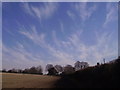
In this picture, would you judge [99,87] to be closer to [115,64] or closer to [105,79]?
[105,79]

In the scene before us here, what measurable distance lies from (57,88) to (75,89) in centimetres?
141

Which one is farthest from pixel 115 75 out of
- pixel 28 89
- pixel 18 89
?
pixel 18 89

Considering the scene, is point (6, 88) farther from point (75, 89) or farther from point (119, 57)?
point (119, 57)

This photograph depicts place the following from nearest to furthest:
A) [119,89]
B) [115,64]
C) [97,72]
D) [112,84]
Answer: [119,89]
[112,84]
[115,64]
[97,72]

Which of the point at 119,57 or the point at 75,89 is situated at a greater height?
the point at 119,57

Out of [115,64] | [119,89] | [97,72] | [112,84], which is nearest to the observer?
[119,89]

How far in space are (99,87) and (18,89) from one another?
670 cm

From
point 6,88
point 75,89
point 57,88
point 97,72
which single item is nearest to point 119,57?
point 97,72

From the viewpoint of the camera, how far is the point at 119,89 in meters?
13.4

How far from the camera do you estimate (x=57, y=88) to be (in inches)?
559

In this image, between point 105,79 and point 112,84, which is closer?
point 112,84

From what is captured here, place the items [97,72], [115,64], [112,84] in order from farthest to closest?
1. [97,72]
2. [115,64]
3. [112,84]

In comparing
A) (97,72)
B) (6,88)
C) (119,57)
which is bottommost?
(6,88)

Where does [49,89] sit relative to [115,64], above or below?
below
